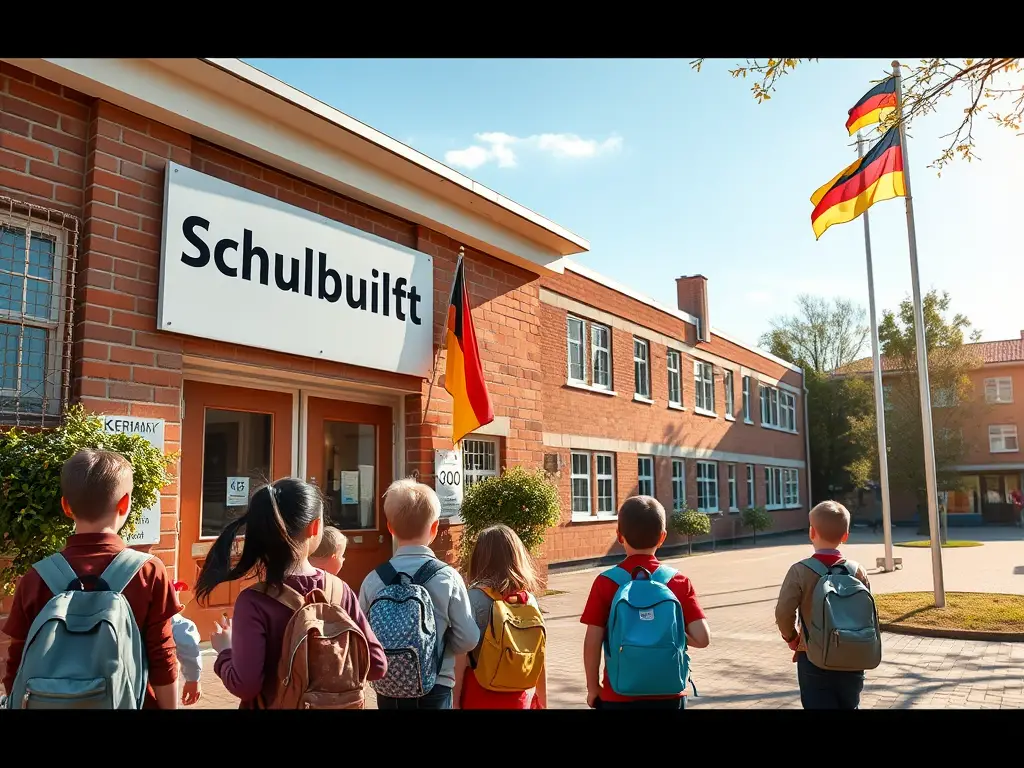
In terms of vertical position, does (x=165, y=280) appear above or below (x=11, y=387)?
above

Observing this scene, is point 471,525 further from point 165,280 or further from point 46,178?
point 46,178

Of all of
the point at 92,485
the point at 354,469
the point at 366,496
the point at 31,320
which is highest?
the point at 31,320

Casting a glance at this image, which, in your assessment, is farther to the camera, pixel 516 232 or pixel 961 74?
pixel 516 232

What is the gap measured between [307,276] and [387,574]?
5.82 m

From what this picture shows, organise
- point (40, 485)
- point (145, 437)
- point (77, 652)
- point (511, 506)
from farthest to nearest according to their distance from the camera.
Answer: point (511, 506) → point (145, 437) → point (40, 485) → point (77, 652)

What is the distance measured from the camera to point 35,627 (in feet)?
8.99

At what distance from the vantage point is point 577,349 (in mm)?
19344

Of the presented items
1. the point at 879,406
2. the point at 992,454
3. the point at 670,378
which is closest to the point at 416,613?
the point at 879,406

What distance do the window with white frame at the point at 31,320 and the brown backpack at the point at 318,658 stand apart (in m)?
4.59

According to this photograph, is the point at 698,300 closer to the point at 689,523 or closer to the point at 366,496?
the point at 689,523

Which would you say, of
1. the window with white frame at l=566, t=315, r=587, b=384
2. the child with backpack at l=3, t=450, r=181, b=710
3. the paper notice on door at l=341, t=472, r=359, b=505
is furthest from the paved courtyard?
the window with white frame at l=566, t=315, r=587, b=384

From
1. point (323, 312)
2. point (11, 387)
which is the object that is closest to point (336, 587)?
point (11, 387)

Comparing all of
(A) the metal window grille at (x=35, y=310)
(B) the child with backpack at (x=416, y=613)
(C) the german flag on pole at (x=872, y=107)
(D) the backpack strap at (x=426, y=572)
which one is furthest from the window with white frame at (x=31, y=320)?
(C) the german flag on pole at (x=872, y=107)
